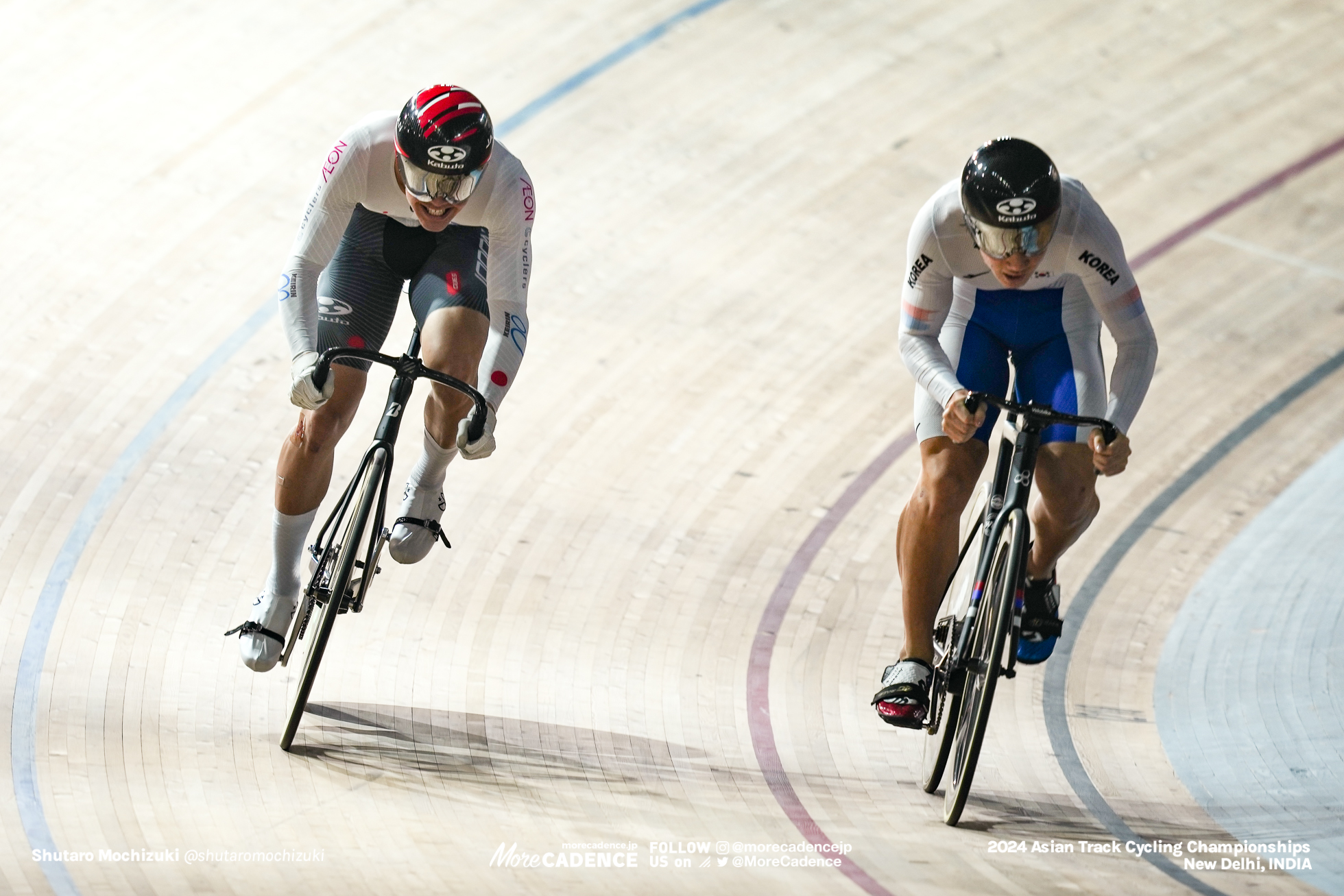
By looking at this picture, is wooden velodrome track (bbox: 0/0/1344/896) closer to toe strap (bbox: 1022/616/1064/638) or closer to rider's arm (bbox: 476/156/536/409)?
toe strap (bbox: 1022/616/1064/638)

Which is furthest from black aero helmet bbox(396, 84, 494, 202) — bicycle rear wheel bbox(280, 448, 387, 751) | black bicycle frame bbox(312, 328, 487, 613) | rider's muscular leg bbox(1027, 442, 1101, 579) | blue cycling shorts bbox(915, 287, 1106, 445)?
rider's muscular leg bbox(1027, 442, 1101, 579)

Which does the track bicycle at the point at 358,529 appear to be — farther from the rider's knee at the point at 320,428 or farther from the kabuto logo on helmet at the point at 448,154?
the kabuto logo on helmet at the point at 448,154

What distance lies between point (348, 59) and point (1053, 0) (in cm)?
337

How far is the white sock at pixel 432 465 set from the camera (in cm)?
405

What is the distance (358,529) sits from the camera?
3600mm

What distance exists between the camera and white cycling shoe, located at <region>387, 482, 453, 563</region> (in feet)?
13.4

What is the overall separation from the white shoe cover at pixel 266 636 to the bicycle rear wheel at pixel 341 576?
0.13m

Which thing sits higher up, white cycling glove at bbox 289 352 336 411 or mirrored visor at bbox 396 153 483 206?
mirrored visor at bbox 396 153 483 206

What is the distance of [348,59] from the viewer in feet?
23.1

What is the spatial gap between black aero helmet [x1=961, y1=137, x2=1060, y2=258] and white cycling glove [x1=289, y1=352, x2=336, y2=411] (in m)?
1.42

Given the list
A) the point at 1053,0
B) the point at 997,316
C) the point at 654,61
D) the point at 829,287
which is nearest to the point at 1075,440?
the point at 997,316

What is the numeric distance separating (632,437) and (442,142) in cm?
207

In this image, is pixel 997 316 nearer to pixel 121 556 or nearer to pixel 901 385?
pixel 901 385

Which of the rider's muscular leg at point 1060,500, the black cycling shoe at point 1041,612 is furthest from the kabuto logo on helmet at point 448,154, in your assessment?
the black cycling shoe at point 1041,612
